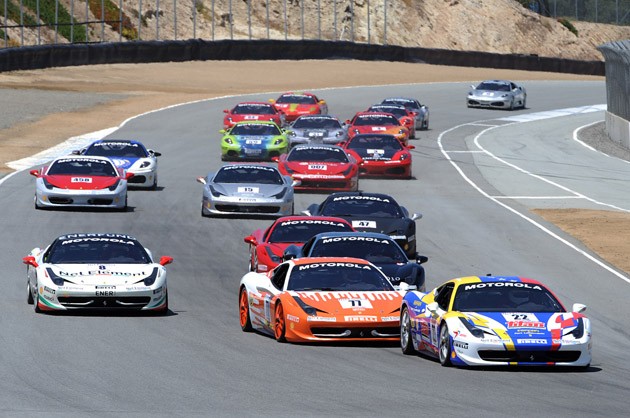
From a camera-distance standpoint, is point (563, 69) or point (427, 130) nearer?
point (427, 130)

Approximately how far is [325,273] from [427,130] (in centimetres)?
4284

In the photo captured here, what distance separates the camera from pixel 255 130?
1766 inches

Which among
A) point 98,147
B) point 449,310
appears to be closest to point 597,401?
point 449,310

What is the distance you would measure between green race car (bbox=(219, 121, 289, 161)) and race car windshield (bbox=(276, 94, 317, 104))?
12744mm

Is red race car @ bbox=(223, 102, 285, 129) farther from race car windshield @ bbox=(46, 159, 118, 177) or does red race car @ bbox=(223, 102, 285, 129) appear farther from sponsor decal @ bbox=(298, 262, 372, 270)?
sponsor decal @ bbox=(298, 262, 372, 270)

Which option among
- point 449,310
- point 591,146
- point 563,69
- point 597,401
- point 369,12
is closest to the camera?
point 597,401

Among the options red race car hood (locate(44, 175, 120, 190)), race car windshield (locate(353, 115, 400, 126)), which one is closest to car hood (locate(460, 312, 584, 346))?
red race car hood (locate(44, 175, 120, 190))

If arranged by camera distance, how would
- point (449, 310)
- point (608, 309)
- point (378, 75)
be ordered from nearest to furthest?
point (449, 310), point (608, 309), point (378, 75)

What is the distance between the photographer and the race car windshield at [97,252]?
2073 cm

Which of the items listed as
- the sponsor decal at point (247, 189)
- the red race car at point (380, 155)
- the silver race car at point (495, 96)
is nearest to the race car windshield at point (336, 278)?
the sponsor decal at point (247, 189)

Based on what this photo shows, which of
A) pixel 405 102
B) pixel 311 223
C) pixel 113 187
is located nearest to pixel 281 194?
pixel 113 187

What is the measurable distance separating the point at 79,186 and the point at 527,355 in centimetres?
1831

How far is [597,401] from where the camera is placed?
1411cm

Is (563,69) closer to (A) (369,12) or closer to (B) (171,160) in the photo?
(A) (369,12)
